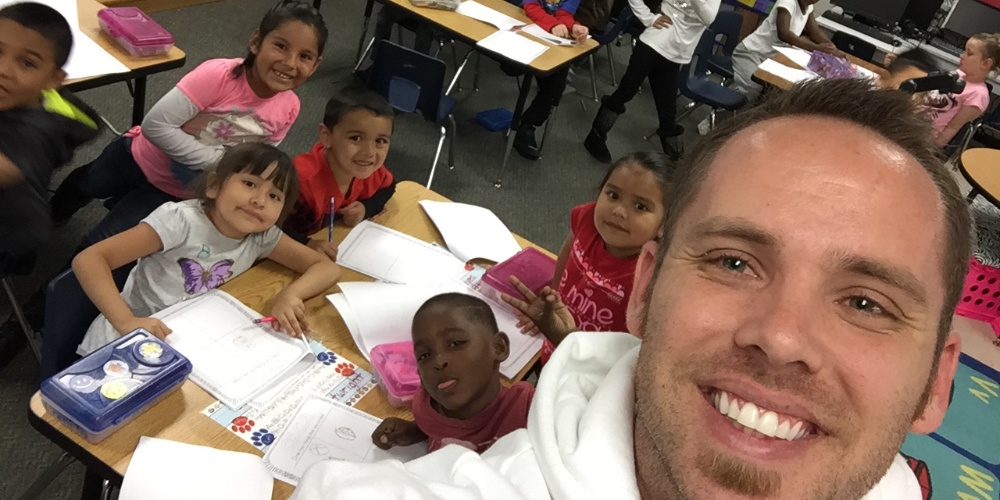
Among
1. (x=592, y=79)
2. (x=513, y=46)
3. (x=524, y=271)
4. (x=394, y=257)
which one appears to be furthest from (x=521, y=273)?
(x=592, y=79)

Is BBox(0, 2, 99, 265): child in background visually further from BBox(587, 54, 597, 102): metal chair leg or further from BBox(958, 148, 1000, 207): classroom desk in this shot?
BBox(587, 54, 597, 102): metal chair leg

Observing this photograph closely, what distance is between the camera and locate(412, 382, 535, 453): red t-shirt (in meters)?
1.29

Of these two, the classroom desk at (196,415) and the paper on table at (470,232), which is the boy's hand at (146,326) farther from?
the paper on table at (470,232)

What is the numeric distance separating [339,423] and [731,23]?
15.0ft

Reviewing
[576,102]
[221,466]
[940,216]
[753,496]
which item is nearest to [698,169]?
[940,216]

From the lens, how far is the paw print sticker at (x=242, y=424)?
1.20 m

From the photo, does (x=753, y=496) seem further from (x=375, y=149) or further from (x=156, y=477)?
(x=375, y=149)

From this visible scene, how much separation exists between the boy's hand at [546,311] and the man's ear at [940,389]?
0.79 metres

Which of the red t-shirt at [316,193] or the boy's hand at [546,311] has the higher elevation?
the boy's hand at [546,311]

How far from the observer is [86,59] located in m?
2.02

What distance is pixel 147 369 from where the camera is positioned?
1.17m

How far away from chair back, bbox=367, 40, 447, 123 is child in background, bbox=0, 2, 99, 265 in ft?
5.15

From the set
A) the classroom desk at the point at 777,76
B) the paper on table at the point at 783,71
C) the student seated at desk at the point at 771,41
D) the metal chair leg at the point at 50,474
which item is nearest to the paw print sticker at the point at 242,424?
the metal chair leg at the point at 50,474

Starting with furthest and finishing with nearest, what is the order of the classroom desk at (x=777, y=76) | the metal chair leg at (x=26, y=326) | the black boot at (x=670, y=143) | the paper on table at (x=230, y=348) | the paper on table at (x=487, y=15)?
the black boot at (x=670, y=143) → the classroom desk at (x=777, y=76) → the paper on table at (x=487, y=15) → the metal chair leg at (x=26, y=326) → the paper on table at (x=230, y=348)
